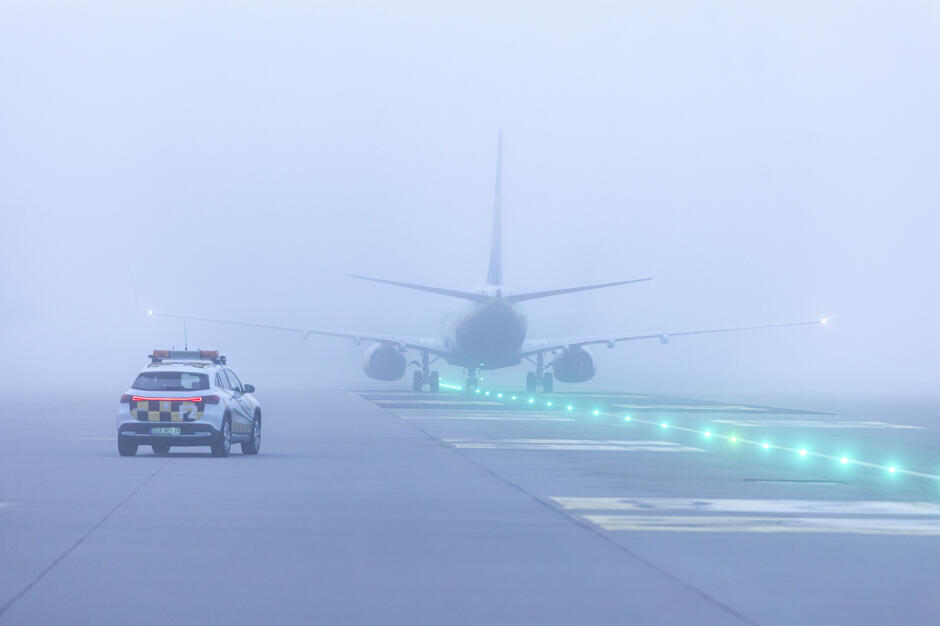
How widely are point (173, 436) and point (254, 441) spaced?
2.38m

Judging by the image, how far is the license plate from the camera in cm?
2592

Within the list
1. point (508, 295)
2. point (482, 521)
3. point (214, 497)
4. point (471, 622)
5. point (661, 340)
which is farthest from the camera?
point (661, 340)

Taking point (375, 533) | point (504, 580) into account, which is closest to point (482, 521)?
point (375, 533)

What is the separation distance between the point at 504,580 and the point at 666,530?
3941 millimetres

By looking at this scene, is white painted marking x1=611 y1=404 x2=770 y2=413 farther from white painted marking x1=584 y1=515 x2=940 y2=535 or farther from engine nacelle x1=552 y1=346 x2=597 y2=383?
white painted marking x1=584 y1=515 x2=940 y2=535

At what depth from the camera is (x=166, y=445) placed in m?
26.2

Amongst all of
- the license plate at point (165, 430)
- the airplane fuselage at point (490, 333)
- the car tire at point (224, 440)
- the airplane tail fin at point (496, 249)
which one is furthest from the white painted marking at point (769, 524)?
the airplane tail fin at point (496, 249)

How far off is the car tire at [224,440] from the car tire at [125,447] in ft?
4.72

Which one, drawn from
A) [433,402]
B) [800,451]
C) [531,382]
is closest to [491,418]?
[433,402]

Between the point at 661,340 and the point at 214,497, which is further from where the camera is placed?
the point at 661,340

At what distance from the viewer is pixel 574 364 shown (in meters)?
69.8

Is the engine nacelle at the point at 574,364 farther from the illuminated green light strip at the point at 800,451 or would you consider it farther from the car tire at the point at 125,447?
the car tire at the point at 125,447

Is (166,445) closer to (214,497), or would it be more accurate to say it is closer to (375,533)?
(214,497)

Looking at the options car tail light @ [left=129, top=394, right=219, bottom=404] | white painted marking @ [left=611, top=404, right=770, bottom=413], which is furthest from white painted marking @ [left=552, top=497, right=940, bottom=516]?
white painted marking @ [left=611, top=404, right=770, bottom=413]
